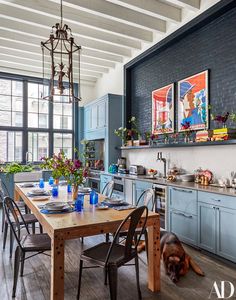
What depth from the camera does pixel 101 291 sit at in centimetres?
237

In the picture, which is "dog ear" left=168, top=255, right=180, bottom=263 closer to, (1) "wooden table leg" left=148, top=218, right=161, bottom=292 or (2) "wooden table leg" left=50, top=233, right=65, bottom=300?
(1) "wooden table leg" left=148, top=218, right=161, bottom=292

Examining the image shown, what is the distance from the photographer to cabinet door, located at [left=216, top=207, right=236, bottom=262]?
278 centimetres

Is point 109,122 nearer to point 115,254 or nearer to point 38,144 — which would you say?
point 38,144

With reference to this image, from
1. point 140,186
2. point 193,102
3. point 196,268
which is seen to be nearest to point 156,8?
point 193,102

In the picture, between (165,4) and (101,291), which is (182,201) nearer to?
(101,291)

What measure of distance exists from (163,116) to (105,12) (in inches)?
79.6

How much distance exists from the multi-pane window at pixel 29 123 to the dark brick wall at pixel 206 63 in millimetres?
2798

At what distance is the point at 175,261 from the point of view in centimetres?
265

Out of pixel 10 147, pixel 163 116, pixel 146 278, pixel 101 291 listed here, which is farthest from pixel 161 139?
pixel 10 147

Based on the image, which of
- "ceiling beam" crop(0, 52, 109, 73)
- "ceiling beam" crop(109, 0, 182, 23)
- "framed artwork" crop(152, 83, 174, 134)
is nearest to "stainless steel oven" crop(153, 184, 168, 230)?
"framed artwork" crop(152, 83, 174, 134)

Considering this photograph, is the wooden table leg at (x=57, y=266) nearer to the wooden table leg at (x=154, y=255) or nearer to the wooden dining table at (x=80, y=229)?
the wooden dining table at (x=80, y=229)

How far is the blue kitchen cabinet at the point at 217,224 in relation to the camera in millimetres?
2791

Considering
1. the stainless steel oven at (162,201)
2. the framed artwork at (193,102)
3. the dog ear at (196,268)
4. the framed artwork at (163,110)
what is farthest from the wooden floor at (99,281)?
the framed artwork at (163,110)

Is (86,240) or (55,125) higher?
(55,125)
